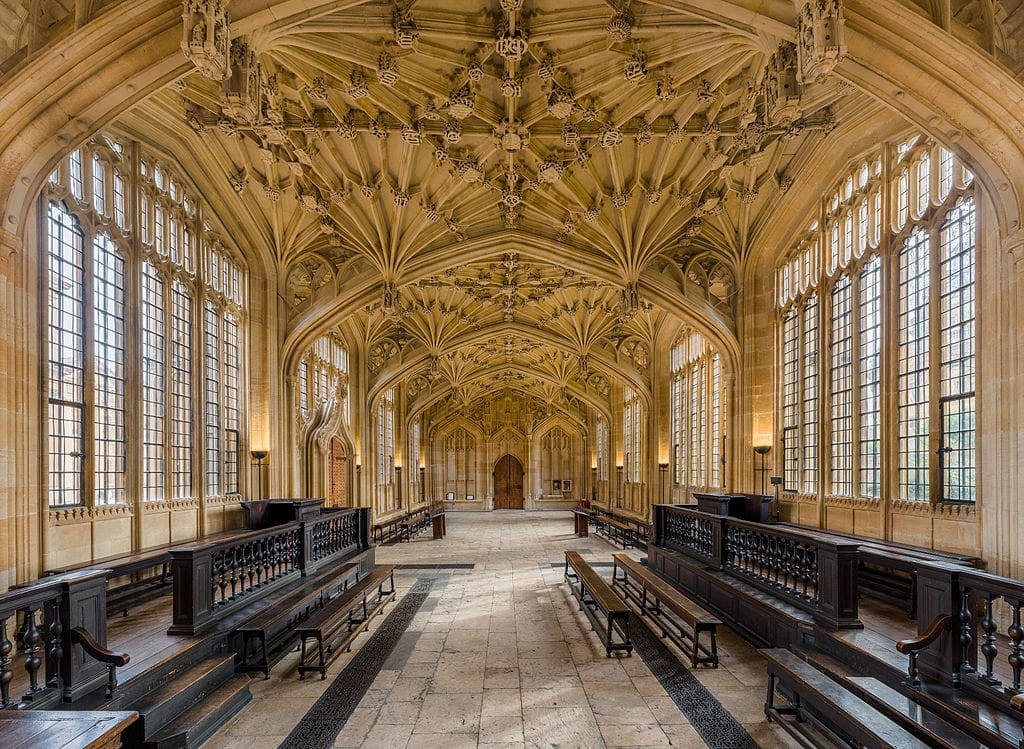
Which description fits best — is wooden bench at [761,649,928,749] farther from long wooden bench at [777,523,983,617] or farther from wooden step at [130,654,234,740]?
wooden step at [130,654,234,740]

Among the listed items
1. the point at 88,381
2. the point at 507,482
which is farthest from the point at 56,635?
the point at 507,482

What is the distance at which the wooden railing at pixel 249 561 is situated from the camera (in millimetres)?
5836

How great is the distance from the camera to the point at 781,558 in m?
7.09

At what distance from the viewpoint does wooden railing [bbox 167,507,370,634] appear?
5836 mm

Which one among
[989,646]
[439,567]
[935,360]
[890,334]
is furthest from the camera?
[439,567]

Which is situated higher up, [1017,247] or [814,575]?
[1017,247]

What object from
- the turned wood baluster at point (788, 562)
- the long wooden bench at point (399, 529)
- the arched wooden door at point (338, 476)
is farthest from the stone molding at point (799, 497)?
the arched wooden door at point (338, 476)

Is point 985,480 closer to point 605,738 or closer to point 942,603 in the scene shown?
point 942,603

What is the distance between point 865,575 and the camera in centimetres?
797

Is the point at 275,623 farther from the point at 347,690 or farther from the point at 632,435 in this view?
the point at 632,435

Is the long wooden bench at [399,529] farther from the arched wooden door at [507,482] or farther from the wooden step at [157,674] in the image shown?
the arched wooden door at [507,482]

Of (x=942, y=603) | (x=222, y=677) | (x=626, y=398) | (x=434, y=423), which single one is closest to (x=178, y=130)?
(x=222, y=677)

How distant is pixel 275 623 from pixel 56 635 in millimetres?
2460

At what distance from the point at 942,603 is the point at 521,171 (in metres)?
9.15
